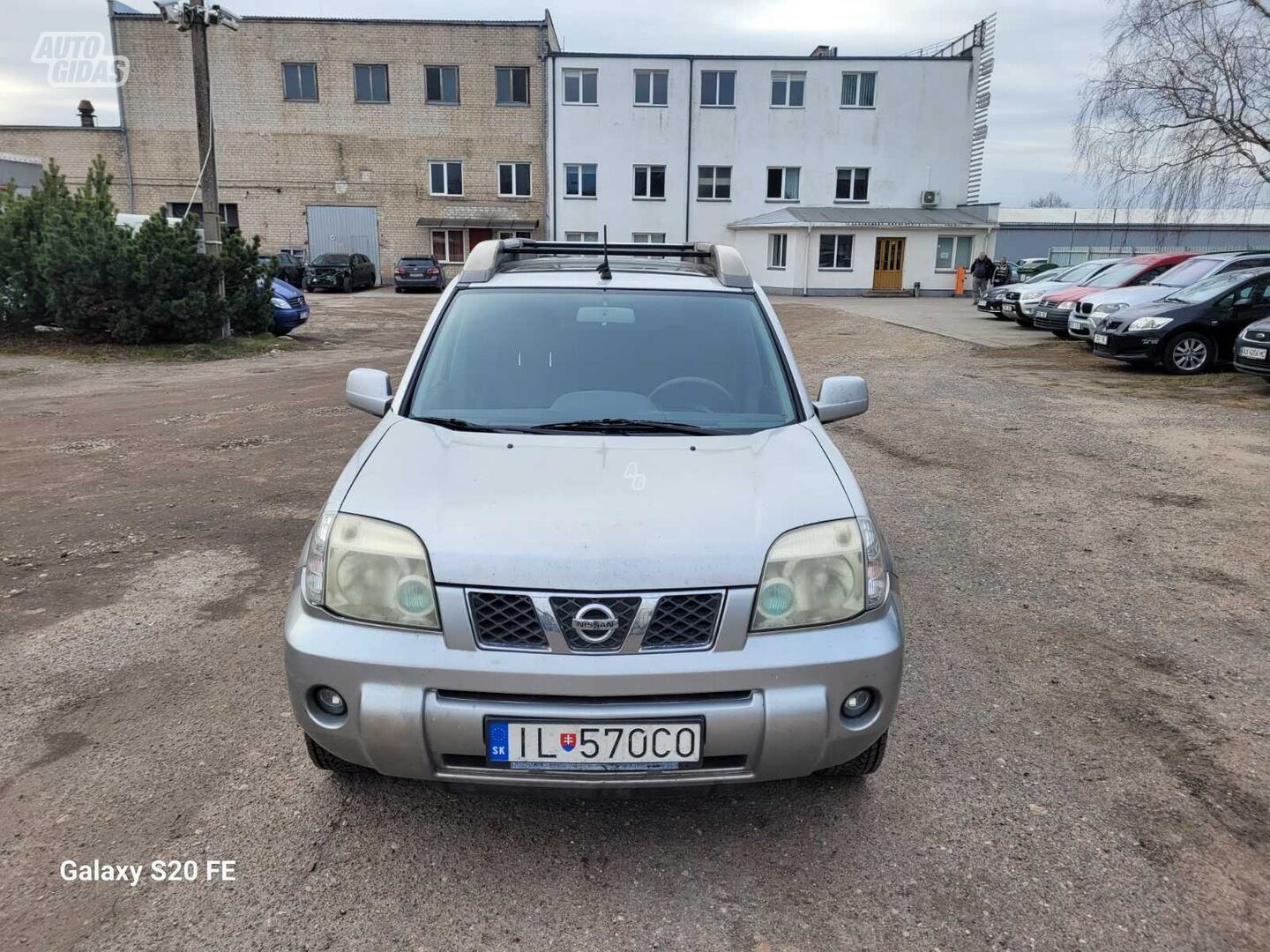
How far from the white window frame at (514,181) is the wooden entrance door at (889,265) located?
15.9 meters

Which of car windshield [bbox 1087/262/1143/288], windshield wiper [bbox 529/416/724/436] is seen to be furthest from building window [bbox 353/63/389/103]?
windshield wiper [bbox 529/416/724/436]

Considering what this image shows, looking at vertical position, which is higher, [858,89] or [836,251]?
[858,89]

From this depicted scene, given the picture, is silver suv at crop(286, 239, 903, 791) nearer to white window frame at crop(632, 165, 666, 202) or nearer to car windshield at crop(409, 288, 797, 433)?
car windshield at crop(409, 288, 797, 433)

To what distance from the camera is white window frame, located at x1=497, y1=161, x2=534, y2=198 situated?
40.7m

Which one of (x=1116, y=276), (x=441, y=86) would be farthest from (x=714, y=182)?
(x=1116, y=276)

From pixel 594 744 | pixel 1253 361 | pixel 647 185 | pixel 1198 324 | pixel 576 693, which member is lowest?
pixel 594 744

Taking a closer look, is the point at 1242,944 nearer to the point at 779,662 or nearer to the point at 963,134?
the point at 779,662

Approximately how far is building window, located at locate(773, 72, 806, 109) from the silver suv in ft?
133

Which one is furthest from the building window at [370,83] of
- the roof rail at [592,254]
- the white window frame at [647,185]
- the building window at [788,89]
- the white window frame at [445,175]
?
the roof rail at [592,254]

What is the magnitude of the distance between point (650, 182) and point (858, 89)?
33.1 feet

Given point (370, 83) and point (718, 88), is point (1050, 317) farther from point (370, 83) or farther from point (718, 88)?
point (370, 83)

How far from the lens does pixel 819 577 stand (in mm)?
2535

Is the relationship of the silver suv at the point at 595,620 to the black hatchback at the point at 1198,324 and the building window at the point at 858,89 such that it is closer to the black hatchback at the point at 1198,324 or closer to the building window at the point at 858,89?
the black hatchback at the point at 1198,324

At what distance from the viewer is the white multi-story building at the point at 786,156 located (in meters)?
38.8
